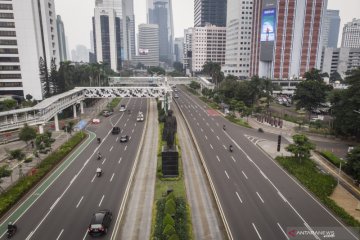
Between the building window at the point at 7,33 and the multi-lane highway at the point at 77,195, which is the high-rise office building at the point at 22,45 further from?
the multi-lane highway at the point at 77,195

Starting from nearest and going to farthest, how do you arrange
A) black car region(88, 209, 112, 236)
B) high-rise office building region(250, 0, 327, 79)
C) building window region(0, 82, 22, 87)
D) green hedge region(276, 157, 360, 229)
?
1. black car region(88, 209, 112, 236)
2. green hedge region(276, 157, 360, 229)
3. building window region(0, 82, 22, 87)
4. high-rise office building region(250, 0, 327, 79)

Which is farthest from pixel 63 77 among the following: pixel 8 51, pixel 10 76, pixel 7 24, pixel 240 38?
pixel 240 38

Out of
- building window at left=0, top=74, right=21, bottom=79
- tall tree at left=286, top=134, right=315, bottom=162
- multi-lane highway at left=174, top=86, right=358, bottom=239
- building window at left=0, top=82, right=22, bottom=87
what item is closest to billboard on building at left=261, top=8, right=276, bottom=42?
multi-lane highway at left=174, top=86, right=358, bottom=239

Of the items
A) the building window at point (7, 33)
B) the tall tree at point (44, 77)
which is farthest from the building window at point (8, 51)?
the tall tree at point (44, 77)

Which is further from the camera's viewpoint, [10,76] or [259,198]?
[10,76]

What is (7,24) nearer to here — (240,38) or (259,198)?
(259,198)

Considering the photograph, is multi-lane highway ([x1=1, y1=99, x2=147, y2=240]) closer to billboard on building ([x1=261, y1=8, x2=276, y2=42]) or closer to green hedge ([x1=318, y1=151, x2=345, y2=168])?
green hedge ([x1=318, y1=151, x2=345, y2=168])
